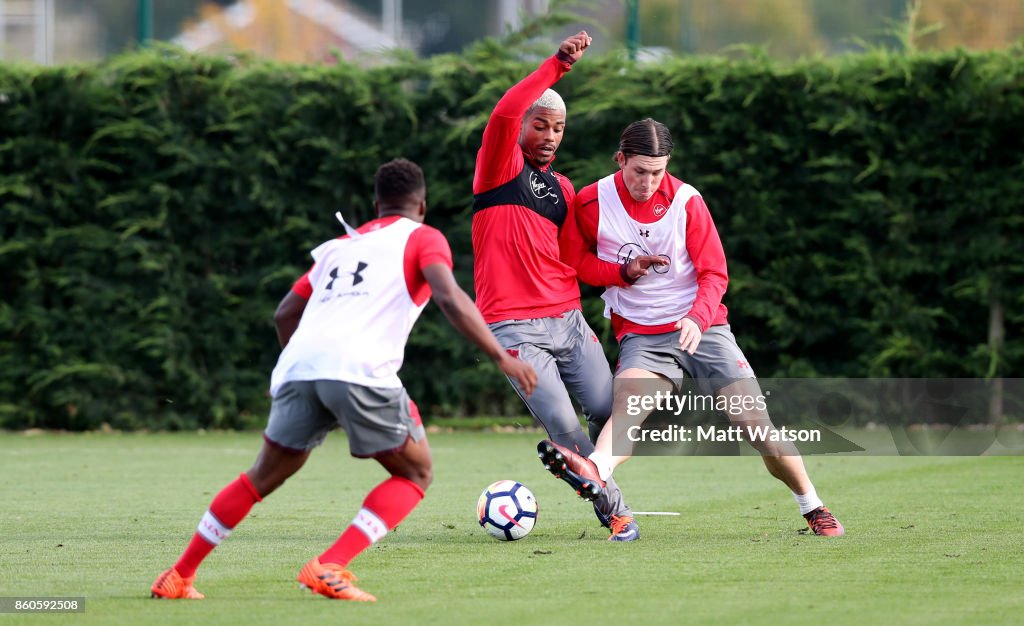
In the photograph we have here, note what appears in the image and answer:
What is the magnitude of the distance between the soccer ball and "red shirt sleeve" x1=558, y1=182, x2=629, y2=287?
1.20 m

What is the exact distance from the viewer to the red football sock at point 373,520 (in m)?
5.44

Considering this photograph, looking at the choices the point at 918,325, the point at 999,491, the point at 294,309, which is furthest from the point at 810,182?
the point at 294,309

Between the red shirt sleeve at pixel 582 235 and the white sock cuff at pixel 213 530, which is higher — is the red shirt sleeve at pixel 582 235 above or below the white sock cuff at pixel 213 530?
above

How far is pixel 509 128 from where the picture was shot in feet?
23.2

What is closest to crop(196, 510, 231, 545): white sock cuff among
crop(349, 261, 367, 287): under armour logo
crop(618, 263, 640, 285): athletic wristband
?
crop(349, 261, 367, 287): under armour logo

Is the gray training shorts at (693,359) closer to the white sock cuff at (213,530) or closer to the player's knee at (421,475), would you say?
the player's knee at (421,475)

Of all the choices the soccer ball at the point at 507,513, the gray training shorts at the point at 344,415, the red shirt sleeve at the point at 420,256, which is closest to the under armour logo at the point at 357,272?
the red shirt sleeve at the point at 420,256

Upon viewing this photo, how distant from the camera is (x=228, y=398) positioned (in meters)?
15.2

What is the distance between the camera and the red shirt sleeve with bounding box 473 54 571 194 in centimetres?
692

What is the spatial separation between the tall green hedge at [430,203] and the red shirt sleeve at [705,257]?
7.02 m

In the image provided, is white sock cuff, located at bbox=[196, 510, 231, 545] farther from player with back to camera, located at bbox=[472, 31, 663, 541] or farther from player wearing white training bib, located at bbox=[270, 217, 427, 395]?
player with back to camera, located at bbox=[472, 31, 663, 541]

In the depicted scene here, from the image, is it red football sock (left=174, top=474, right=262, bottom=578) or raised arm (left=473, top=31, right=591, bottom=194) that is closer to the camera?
red football sock (left=174, top=474, right=262, bottom=578)

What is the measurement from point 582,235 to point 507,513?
1535 millimetres
